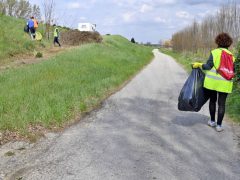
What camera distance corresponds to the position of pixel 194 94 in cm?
728

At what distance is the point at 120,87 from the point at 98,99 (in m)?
3.10

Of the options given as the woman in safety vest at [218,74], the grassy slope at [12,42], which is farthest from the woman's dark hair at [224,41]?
the grassy slope at [12,42]

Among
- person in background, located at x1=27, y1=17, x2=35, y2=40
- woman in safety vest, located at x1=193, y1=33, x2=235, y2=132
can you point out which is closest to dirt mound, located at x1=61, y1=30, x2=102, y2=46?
person in background, located at x1=27, y1=17, x2=35, y2=40

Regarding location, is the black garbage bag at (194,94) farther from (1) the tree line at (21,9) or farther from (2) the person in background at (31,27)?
(1) the tree line at (21,9)

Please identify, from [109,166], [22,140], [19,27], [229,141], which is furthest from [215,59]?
[19,27]

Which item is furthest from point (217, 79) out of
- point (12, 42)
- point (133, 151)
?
point (12, 42)

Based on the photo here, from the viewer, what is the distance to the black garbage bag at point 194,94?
727cm

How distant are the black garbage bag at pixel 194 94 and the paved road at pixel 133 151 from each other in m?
0.47

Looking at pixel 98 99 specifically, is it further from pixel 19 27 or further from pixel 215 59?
pixel 19 27

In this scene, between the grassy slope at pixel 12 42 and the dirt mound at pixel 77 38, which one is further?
the dirt mound at pixel 77 38

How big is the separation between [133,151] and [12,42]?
17783mm

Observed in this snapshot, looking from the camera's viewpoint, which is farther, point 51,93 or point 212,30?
point 212,30

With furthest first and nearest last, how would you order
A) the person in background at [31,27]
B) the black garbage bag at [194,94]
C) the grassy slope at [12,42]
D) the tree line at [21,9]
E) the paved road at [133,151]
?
the tree line at [21,9] → the person in background at [31,27] → the grassy slope at [12,42] → the black garbage bag at [194,94] → the paved road at [133,151]

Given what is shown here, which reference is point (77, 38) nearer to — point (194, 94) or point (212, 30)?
point (212, 30)
